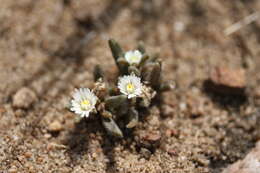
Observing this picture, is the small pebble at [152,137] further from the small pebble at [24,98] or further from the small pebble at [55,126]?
the small pebble at [24,98]

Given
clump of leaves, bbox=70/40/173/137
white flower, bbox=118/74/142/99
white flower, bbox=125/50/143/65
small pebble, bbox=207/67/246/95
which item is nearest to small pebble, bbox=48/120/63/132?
clump of leaves, bbox=70/40/173/137

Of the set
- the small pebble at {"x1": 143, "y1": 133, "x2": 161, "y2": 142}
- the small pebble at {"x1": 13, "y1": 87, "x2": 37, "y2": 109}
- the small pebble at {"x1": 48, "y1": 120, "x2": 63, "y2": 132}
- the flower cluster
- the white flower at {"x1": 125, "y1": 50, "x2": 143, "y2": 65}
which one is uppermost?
the white flower at {"x1": 125, "y1": 50, "x2": 143, "y2": 65}

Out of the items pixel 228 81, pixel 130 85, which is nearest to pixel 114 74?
pixel 130 85

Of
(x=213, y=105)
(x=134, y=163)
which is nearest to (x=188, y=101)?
(x=213, y=105)

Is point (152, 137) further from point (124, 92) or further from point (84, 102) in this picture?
point (84, 102)

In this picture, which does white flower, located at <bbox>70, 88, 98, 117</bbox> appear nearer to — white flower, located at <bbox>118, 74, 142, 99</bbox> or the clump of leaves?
the clump of leaves
